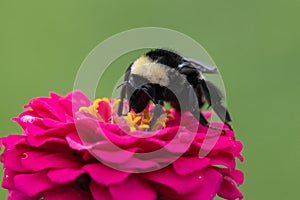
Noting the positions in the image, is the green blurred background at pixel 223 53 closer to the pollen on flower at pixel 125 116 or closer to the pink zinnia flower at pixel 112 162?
the pollen on flower at pixel 125 116

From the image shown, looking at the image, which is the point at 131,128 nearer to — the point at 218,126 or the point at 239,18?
the point at 218,126

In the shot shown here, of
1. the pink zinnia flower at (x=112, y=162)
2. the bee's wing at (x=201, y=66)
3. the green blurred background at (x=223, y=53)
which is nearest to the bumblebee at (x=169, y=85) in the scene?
the bee's wing at (x=201, y=66)

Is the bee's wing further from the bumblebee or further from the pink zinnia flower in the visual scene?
the pink zinnia flower

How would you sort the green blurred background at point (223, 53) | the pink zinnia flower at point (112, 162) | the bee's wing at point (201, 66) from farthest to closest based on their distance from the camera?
1. the green blurred background at point (223, 53)
2. the bee's wing at point (201, 66)
3. the pink zinnia flower at point (112, 162)

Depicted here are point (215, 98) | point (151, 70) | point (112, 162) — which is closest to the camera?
point (112, 162)

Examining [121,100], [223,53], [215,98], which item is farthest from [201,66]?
[223,53]

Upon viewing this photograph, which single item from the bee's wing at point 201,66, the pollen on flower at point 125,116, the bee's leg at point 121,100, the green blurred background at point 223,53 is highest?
the bee's wing at point 201,66

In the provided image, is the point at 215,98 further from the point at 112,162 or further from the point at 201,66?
the point at 112,162
